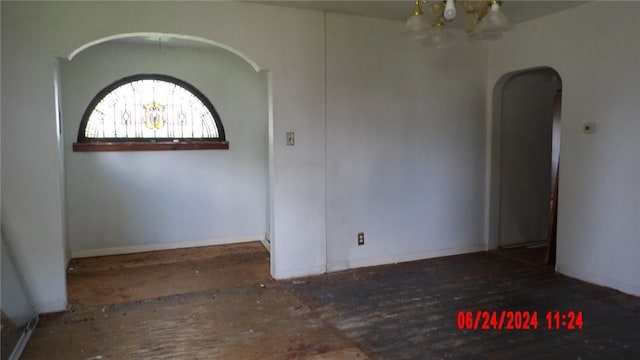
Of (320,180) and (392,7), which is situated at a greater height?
(392,7)

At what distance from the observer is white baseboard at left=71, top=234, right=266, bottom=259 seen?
4784 mm

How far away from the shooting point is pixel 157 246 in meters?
5.09

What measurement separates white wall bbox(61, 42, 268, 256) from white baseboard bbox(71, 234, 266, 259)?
17 mm

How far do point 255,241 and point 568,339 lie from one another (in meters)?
3.66

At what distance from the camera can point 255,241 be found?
5473mm

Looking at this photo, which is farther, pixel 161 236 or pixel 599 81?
pixel 161 236

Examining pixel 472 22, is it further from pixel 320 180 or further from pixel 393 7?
pixel 320 180

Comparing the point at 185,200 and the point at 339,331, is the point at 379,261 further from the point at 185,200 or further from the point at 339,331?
the point at 185,200

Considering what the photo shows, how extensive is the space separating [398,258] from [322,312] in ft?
4.95

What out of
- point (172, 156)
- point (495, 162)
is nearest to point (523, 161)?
point (495, 162)

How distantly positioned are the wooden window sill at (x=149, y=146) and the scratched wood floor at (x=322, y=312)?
1.25m

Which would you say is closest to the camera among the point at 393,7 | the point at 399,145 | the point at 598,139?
the point at 598,139

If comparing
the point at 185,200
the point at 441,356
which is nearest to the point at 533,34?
the point at 441,356

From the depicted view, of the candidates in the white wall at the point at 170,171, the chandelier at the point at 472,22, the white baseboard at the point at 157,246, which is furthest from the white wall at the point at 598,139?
the white baseboard at the point at 157,246
